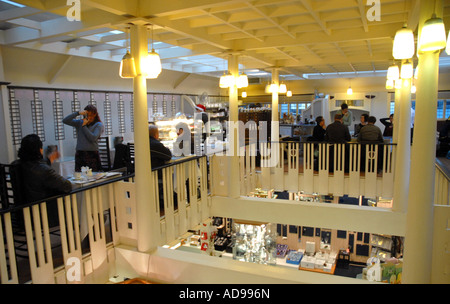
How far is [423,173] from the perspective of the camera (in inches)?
123

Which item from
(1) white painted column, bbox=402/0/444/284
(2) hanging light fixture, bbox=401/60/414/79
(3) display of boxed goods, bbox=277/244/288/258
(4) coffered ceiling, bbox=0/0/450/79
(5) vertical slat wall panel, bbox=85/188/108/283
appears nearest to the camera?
(1) white painted column, bbox=402/0/444/284

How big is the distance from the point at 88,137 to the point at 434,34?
212 inches

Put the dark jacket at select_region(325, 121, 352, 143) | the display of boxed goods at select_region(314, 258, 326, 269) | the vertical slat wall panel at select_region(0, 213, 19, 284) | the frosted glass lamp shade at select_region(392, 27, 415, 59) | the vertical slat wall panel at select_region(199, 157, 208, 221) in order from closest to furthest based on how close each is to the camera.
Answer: the vertical slat wall panel at select_region(0, 213, 19, 284) → the frosted glass lamp shade at select_region(392, 27, 415, 59) → the vertical slat wall panel at select_region(199, 157, 208, 221) → the dark jacket at select_region(325, 121, 352, 143) → the display of boxed goods at select_region(314, 258, 326, 269)

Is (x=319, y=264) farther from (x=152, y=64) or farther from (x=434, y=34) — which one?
(x=434, y=34)

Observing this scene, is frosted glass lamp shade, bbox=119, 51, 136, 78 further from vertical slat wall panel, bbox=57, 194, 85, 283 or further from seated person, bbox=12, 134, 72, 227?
vertical slat wall panel, bbox=57, 194, 85, 283

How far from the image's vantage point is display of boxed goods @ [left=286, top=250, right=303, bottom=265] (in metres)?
10.6

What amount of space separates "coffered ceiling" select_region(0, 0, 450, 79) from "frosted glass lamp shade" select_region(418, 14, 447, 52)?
1961 mm

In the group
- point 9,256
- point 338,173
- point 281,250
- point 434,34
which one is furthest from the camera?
point 281,250

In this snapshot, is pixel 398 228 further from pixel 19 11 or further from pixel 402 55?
pixel 19 11

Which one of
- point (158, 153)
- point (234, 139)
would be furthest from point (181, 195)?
point (234, 139)

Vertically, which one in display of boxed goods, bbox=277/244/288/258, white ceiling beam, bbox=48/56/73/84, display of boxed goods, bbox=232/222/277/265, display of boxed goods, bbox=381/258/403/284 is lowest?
display of boxed goods, bbox=277/244/288/258

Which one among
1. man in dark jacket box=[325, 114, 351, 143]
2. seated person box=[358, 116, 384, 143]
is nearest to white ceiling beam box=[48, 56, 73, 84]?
man in dark jacket box=[325, 114, 351, 143]

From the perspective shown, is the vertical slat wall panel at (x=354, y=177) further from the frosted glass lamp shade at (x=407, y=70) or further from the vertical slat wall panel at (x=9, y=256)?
the vertical slat wall panel at (x=9, y=256)

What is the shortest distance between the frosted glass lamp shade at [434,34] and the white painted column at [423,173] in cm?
50
